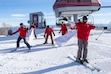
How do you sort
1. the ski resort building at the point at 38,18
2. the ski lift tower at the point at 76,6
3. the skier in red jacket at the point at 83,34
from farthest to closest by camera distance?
the ski resort building at the point at 38,18, the ski lift tower at the point at 76,6, the skier in red jacket at the point at 83,34

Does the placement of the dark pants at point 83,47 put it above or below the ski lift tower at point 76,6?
below

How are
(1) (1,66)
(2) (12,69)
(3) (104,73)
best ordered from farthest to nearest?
(1) (1,66) < (2) (12,69) < (3) (104,73)

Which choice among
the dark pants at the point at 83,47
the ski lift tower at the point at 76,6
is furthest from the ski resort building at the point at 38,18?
the dark pants at the point at 83,47

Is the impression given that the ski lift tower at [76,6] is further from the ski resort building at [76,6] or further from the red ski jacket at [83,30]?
the red ski jacket at [83,30]

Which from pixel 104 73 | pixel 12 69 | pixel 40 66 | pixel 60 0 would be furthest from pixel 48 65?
pixel 60 0

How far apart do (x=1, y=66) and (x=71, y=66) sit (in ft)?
9.04

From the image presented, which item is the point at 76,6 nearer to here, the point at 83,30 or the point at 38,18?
the point at 38,18

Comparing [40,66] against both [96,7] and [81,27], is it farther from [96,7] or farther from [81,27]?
[96,7]

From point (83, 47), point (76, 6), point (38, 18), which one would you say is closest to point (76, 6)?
point (76, 6)

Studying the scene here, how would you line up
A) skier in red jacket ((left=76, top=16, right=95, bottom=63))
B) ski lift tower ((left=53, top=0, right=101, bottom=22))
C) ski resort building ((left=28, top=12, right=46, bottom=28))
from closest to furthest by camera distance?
skier in red jacket ((left=76, top=16, right=95, bottom=63)), ski lift tower ((left=53, top=0, right=101, bottom=22)), ski resort building ((left=28, top=12, right=46, bottom=28))

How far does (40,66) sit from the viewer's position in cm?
1079

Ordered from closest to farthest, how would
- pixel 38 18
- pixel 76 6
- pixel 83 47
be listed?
pixel 83 47 < pixel 76 6 < pixel 38 18

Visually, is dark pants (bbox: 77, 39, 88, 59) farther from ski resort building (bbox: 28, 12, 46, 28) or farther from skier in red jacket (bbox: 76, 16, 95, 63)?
ski resort building (bbox: 28, 12, 46, 28)

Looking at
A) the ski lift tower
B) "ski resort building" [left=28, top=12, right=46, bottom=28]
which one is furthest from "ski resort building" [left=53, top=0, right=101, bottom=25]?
"ski resort building" [left=28, top=12, right=46, bottom=28]
